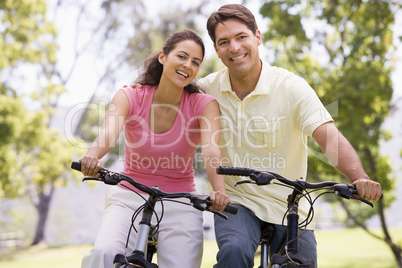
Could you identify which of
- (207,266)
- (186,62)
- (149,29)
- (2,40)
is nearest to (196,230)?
(186,62)

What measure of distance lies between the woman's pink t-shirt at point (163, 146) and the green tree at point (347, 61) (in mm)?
5945

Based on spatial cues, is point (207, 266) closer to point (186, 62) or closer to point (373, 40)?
point (373, 40)

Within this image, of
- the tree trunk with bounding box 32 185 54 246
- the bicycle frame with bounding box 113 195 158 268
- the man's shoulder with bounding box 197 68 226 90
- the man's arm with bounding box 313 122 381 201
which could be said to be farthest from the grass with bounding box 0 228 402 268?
the bicycle frame with bounding box 113 195 158 268

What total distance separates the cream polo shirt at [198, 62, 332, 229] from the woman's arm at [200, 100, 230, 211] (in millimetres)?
110

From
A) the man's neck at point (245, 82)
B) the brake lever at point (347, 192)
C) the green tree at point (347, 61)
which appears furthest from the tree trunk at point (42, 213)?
the brake lever at point (347, 192)

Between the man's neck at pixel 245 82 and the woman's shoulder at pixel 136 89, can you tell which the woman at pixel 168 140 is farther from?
the man's neck at pixel 245 82

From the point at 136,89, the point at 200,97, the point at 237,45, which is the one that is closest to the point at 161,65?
the point at 136,89

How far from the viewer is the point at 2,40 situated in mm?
14180

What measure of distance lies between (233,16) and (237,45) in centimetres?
20

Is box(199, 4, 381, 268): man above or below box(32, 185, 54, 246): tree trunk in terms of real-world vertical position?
above

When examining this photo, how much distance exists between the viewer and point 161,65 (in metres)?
3.68

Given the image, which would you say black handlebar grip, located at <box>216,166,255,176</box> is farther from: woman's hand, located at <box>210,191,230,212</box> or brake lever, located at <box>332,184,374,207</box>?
brake lever, located at <box>332,184,374,207</box>

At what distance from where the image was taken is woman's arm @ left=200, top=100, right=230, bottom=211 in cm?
306

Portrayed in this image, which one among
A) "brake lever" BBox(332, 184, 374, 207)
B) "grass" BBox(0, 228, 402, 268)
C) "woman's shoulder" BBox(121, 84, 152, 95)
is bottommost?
"grass" BBox(0, 228, 402, 268)
